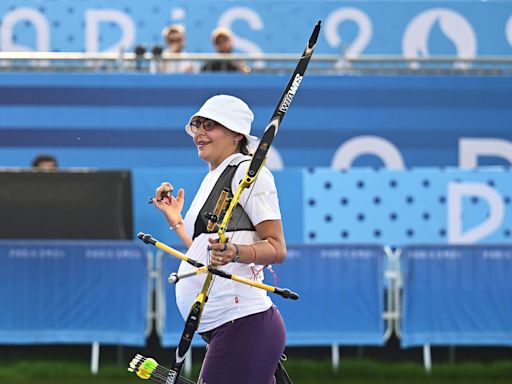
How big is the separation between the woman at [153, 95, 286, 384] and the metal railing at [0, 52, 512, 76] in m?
Result: 6.70

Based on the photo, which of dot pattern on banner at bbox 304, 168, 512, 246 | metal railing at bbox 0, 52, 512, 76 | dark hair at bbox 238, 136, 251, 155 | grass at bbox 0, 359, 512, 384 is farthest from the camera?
metal railing at bbox 0, 52, 512, 76

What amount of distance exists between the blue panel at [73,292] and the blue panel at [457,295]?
2.21 meters

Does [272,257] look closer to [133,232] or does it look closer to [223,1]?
[133,232]

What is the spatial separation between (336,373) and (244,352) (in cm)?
510

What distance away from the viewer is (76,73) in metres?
11.2

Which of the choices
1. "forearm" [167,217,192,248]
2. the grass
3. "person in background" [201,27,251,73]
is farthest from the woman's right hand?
"person in background" [201,27,251,73]

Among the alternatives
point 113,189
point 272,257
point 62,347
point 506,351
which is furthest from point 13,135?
point 272,257

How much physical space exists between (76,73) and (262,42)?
297 cm

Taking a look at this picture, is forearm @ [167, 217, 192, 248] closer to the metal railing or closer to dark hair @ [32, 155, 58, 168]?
dark hair @ [32, 155, 58, 168]

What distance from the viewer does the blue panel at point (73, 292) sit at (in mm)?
9203

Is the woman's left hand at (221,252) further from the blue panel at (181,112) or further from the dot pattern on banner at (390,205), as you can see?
the blue panel at (181,112)

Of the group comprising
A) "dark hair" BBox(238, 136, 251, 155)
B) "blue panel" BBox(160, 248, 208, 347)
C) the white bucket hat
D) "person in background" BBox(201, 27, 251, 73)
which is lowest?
"blue panel" BBox(160, 248, 208, 347)

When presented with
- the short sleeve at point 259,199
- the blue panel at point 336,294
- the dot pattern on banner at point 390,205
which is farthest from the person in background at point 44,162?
the short sleeve at point 259,199

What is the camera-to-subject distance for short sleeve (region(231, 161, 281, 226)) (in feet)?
13.9
